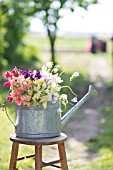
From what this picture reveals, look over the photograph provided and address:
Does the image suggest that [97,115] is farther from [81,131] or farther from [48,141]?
[48,141]

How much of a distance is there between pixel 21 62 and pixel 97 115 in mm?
9693

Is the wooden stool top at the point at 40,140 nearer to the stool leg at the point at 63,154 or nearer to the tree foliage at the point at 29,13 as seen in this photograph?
the stool leg at the point at 63,154

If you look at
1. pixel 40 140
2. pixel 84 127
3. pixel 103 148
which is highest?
pixel 40 140

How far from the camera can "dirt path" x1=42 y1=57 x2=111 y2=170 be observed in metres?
7.10

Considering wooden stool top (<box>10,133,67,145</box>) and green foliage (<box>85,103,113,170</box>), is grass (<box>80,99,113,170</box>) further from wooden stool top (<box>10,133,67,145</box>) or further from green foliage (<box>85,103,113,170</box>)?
wooden stool top (<box>10,133,67,145</box>)

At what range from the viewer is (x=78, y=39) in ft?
120

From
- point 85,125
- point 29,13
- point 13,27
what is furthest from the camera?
point 13,27

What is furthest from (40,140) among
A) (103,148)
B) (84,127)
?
(84,127)

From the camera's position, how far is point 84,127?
31.4ft

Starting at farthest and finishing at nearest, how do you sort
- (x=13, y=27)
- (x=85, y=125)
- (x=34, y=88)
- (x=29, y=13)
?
(x=13, y=27) < (x=29, y=13) < (x=85, y=125) < (x=34, y=88)

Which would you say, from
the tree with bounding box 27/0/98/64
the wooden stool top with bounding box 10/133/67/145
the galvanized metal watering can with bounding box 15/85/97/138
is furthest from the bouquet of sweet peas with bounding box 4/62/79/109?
the tree with bounding box 27/0/98/64

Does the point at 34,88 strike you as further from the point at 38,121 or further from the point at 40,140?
the point at 40,140

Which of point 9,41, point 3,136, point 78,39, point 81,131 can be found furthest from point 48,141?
point 78,39

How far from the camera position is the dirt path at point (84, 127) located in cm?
710
